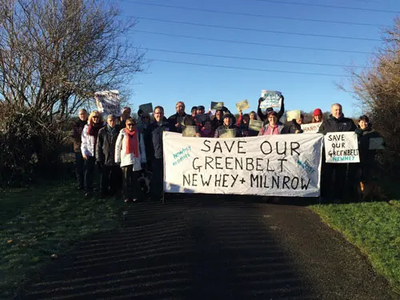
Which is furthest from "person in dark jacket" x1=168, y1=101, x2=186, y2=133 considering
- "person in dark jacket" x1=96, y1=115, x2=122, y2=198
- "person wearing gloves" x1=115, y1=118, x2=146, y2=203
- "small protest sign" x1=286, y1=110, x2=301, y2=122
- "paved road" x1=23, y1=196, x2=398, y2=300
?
"small protest sign" x1=286, y1=110, x2=301, y2=122

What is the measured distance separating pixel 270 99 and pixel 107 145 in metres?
5.01

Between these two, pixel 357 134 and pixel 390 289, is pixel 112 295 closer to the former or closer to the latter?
pixel 390 289

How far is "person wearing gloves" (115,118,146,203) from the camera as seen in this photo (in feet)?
23.7

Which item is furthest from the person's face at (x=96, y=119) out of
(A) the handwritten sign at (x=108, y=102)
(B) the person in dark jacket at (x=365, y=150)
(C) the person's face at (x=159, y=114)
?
(B) the person in dark jacket at (x=365, y=150)

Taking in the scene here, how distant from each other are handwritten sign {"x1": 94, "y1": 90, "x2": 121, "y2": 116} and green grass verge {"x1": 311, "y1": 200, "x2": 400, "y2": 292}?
5.96m

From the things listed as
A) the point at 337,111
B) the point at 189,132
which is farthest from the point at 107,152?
the point at 337,111

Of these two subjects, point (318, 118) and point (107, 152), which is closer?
point (107, 152)

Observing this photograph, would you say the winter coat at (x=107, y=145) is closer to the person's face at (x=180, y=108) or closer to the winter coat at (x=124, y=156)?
the winter coat at (x=124, y=156)

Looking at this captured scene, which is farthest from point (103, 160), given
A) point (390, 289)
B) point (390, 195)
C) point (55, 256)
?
point (390, 195)

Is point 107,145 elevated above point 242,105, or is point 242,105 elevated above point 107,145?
point 242,105

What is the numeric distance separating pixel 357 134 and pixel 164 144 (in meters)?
4.21

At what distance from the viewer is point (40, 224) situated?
566cm

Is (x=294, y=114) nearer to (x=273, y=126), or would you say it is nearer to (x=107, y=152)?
(x=273, y=126)

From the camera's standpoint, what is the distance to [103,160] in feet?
25.0
